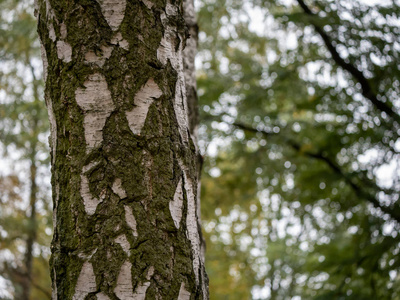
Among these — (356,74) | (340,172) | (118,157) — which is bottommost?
(118,157)

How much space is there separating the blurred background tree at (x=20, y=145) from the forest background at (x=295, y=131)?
26 millimetres

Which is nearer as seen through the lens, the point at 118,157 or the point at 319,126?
the point at 118,157

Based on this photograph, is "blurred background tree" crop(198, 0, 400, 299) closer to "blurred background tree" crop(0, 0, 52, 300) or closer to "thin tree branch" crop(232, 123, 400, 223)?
"thin tree branch" crop(232, 123, 400, 223)

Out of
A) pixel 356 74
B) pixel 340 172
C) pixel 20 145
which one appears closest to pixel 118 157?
pixel 356 74

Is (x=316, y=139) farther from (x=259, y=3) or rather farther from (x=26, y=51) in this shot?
(x=26, y=51)

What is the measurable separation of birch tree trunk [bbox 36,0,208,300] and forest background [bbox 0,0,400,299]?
3648mm

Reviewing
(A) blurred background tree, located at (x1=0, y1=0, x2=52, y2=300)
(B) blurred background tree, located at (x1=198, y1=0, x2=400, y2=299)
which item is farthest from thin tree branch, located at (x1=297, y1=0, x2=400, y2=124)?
(A) blurred background tree, located at (x1=0, y1=0, x2=52, y2=300)

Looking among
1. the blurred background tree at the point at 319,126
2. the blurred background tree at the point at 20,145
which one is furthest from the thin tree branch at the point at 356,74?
the blurred background tree at the point at 20,145

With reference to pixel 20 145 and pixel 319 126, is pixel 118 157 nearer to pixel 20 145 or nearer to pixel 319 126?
pixel 319 126

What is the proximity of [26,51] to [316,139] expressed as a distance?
4.43m

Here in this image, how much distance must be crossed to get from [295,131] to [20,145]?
4297mm

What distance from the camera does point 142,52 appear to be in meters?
1.21

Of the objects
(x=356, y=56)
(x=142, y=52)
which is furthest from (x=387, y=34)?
(x=142, y=52)

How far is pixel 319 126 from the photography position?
599cm
